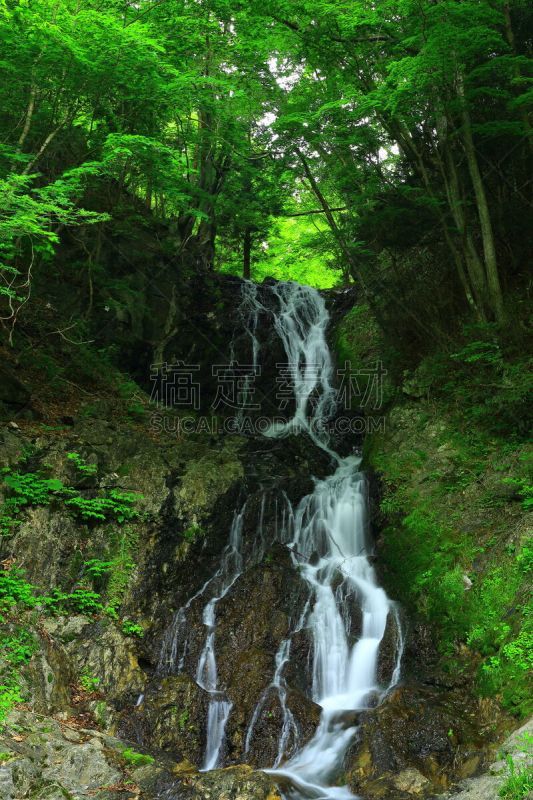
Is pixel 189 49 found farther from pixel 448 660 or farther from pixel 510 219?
pixel 448 660

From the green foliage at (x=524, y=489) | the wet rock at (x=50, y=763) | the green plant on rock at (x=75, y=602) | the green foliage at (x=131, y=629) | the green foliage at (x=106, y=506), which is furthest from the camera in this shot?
the green foliage at (x=106, y=506)

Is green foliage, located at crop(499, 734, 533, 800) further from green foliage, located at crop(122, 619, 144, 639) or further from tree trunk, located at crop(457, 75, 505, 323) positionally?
tree trunk, located at crop(457, 75, 505, 323)

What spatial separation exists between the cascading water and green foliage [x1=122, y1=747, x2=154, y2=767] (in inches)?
41.1

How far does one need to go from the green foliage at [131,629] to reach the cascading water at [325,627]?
0.39 m

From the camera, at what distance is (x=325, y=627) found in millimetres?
7543

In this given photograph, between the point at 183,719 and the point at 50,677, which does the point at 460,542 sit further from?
the point at 50,677

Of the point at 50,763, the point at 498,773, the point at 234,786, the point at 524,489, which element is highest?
the point at 524,489

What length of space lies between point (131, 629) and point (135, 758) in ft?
6.91

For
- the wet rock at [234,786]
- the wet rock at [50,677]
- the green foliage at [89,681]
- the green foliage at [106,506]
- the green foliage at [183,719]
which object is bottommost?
the green foliage at [183,719]

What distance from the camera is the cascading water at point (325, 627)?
5992 millimetres

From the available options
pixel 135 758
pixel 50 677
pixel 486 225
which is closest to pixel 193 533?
pixel 50 677

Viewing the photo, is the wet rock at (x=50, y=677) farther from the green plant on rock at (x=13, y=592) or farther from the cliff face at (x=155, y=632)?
the green plant on rock at (x=13, y=592)

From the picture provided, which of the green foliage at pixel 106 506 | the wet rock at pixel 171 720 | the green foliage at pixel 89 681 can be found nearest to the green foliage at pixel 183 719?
the wet rock at pixel 171 720

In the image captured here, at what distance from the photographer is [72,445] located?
9.05 meters
